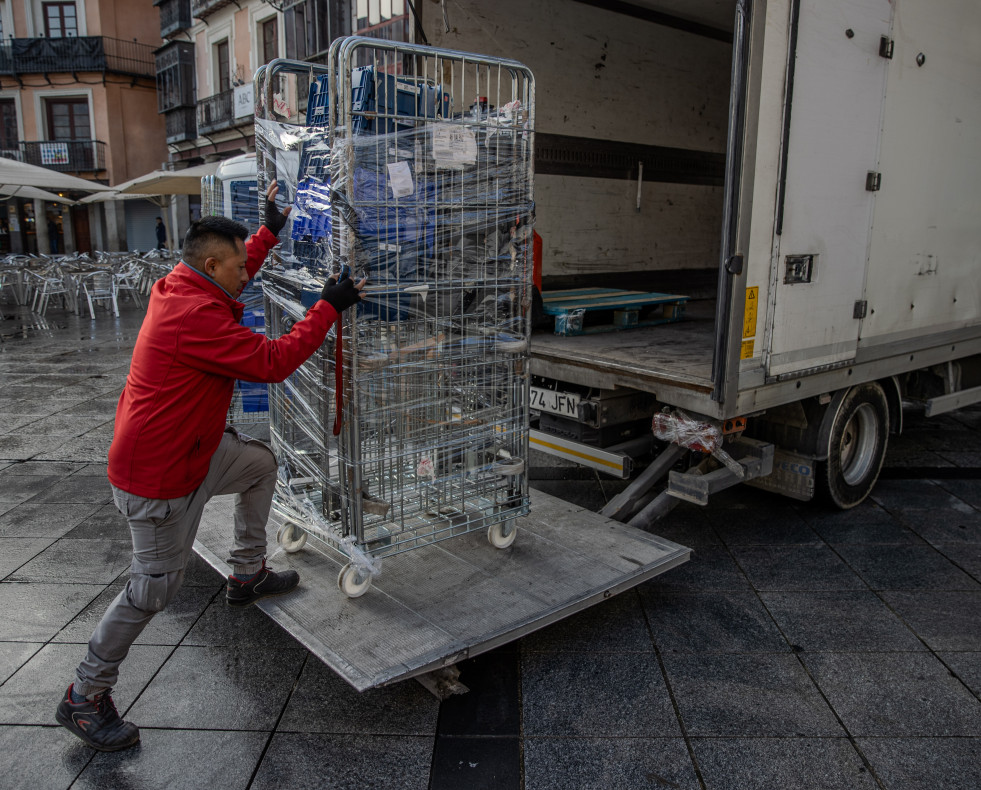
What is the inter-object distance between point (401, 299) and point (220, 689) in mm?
1800

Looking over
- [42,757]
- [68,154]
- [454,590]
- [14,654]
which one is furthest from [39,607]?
[68,154]

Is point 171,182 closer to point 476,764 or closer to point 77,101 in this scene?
point 476,764

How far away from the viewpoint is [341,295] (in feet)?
9.09

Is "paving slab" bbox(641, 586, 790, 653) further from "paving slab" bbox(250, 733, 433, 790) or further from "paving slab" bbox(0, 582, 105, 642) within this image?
"paving slab" bbox(0, 582, 105, 642)

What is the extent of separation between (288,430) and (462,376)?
97cm

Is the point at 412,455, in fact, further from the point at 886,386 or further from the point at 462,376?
the point at 886,386

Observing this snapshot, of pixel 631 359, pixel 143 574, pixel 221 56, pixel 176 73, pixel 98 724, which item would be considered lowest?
pixel 98 724

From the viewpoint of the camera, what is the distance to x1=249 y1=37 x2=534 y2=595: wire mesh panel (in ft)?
9.53

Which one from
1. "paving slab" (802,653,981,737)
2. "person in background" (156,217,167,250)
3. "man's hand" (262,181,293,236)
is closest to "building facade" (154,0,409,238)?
"person in background" (156,217,167,250)

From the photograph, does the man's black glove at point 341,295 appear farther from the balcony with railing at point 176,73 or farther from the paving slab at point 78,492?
the balcony with railing at point 176,73

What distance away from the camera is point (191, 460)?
9.16 ft

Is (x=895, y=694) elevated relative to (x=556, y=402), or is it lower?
lower

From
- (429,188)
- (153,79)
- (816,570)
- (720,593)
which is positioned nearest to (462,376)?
(429,188)

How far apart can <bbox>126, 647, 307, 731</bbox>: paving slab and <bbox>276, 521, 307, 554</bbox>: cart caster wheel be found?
0.50 metres
